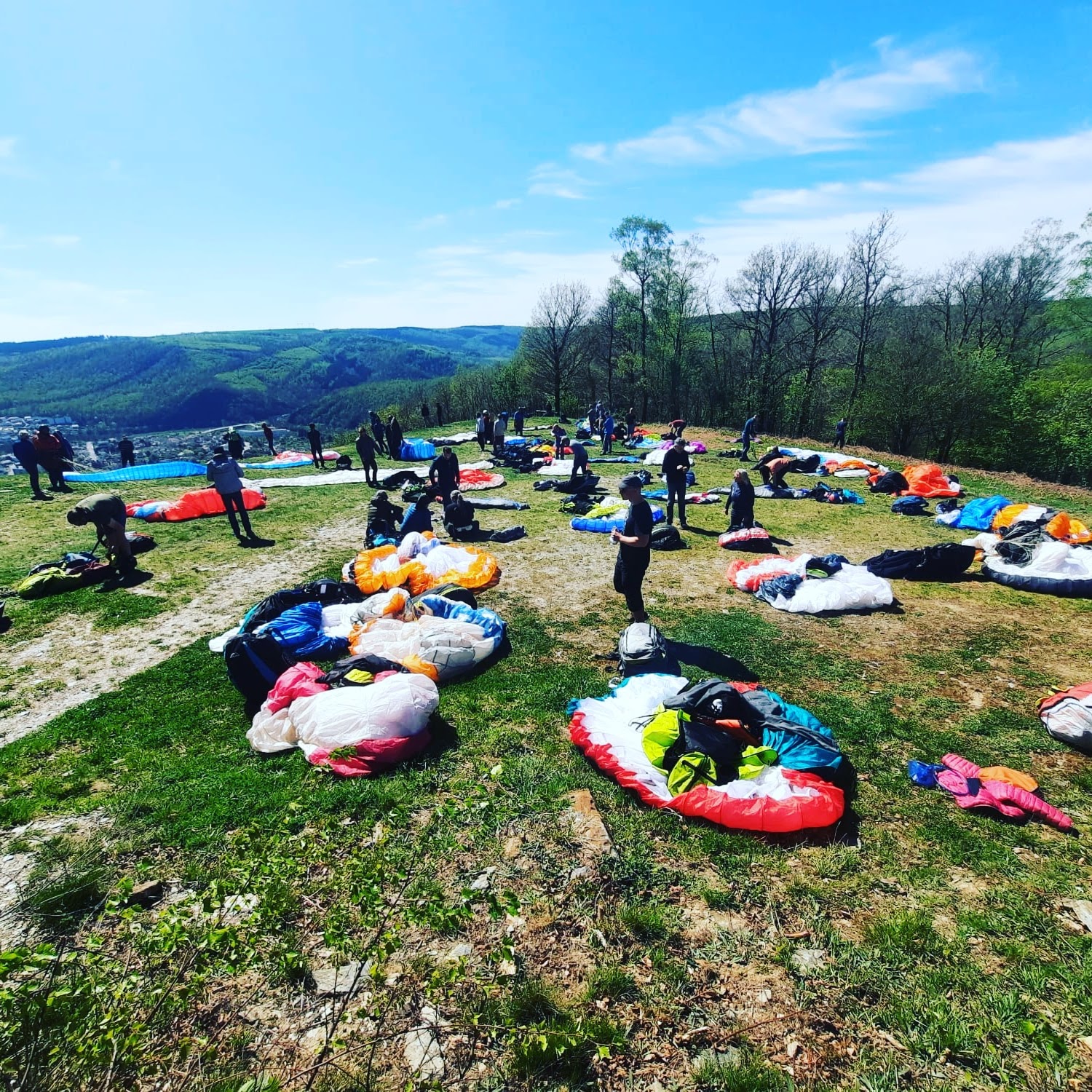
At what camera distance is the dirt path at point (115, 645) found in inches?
223

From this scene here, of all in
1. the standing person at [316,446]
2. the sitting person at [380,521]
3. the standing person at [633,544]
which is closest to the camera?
the standing person at [633,544]

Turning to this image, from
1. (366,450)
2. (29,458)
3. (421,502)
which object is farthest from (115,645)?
(29,458)

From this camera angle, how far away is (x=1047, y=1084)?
2361mm

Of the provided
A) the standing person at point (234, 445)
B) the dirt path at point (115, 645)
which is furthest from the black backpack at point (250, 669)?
the standing person at point (234, 445)

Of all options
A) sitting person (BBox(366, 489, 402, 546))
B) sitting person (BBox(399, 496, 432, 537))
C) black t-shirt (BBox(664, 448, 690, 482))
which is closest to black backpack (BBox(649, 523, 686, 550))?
black t-shirt (BBox(664, 448, 690, 482))

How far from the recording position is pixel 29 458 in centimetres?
1389

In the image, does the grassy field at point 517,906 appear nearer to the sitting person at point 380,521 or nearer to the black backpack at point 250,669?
the black backpack at point 250,669

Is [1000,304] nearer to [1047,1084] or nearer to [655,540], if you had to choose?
[655,540]

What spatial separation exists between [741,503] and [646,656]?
590 cm

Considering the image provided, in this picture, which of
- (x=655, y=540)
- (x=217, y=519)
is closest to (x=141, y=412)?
(x=217, y=519)

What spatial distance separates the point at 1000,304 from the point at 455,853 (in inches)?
1596

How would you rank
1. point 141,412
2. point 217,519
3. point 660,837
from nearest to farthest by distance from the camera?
point 660,837, point 217,519, point 141,412

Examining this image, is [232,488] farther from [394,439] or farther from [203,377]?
[203,377]

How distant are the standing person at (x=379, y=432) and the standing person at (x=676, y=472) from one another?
1296 cm
